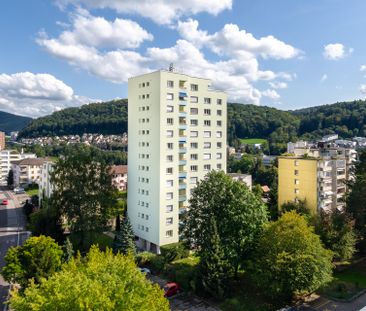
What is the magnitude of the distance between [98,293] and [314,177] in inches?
1861

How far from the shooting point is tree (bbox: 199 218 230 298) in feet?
101

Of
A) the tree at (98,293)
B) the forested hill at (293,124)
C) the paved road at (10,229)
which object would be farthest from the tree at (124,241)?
the forested hill at (293,124)

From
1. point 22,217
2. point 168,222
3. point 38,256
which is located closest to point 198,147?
point 168,222

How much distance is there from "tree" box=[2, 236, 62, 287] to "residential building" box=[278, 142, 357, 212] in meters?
41.7

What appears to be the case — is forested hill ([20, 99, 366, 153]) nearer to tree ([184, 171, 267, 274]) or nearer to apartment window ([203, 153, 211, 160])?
apartment window ([203, 153, 211, 160])

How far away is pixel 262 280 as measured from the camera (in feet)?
96.7

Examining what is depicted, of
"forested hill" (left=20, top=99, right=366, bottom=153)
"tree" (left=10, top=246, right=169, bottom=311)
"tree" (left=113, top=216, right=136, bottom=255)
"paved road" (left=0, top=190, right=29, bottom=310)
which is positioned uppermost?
"forested hill" (left=20, top=99, right=366, bottom=153)

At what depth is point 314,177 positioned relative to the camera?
5534cm

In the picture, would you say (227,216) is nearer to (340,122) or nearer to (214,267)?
(214,267)

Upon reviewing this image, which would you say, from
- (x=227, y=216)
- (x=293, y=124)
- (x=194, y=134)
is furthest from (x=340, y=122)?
(x=227, y=216)

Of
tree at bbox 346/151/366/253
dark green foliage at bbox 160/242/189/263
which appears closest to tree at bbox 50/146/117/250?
dark green foliage at bbox 160/242/189/263

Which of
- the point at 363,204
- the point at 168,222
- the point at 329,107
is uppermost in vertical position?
the point at 329,107

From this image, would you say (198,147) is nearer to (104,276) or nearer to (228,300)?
(228,300)

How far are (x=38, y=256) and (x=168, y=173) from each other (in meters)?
19.8
